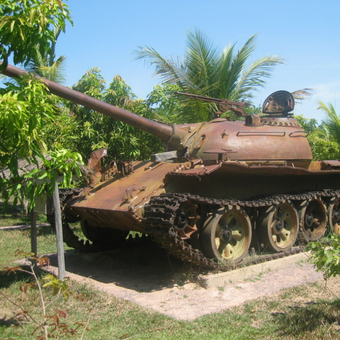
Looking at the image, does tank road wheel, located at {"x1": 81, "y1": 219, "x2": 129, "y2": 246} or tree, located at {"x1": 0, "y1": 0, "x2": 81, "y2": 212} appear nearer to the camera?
tree, located at {"x1": 0, "y1": 0, "x2": 81, "y2": 212}

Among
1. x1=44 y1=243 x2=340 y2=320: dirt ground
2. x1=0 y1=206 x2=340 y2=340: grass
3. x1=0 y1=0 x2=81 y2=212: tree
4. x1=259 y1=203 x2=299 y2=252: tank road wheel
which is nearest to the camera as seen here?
x1=0 y1=0 x2=81 y2=212: tree

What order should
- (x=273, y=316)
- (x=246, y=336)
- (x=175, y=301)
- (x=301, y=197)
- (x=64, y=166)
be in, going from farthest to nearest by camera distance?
(x=301, y=197) → (x=175, y=301) → (x=273, y=316) → (x=246, y=336) → (x=64, y=166)

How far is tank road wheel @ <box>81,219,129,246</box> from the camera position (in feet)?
32.2

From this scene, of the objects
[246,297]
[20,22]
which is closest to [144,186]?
[246,297]

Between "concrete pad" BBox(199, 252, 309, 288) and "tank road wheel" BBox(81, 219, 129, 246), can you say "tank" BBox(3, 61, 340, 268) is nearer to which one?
"tank road wheel" BBox(81, 219, 129, 246)

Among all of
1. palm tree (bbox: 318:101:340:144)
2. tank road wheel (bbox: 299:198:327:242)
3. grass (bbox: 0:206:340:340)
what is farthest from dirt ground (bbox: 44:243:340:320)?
palm tree (bbox: 318:101:340:144)

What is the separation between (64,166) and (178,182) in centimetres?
363

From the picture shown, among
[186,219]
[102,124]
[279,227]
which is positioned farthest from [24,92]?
[102,124]

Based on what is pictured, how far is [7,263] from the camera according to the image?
9.18 m

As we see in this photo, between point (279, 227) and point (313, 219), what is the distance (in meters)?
1.55

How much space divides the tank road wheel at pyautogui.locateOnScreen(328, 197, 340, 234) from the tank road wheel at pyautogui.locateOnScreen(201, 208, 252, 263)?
9.39ft

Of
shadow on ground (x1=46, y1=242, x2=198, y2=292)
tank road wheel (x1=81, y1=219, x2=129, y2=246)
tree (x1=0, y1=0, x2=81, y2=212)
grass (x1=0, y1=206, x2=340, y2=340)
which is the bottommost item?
shadow on ground (x1=46, y1=242, x2=198, y2=292)

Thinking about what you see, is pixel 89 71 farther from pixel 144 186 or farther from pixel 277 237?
pixel 277 237

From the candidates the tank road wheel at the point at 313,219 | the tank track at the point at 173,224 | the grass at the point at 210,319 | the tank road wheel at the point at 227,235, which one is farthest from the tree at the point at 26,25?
the tank road wheel at the point at 313,219
